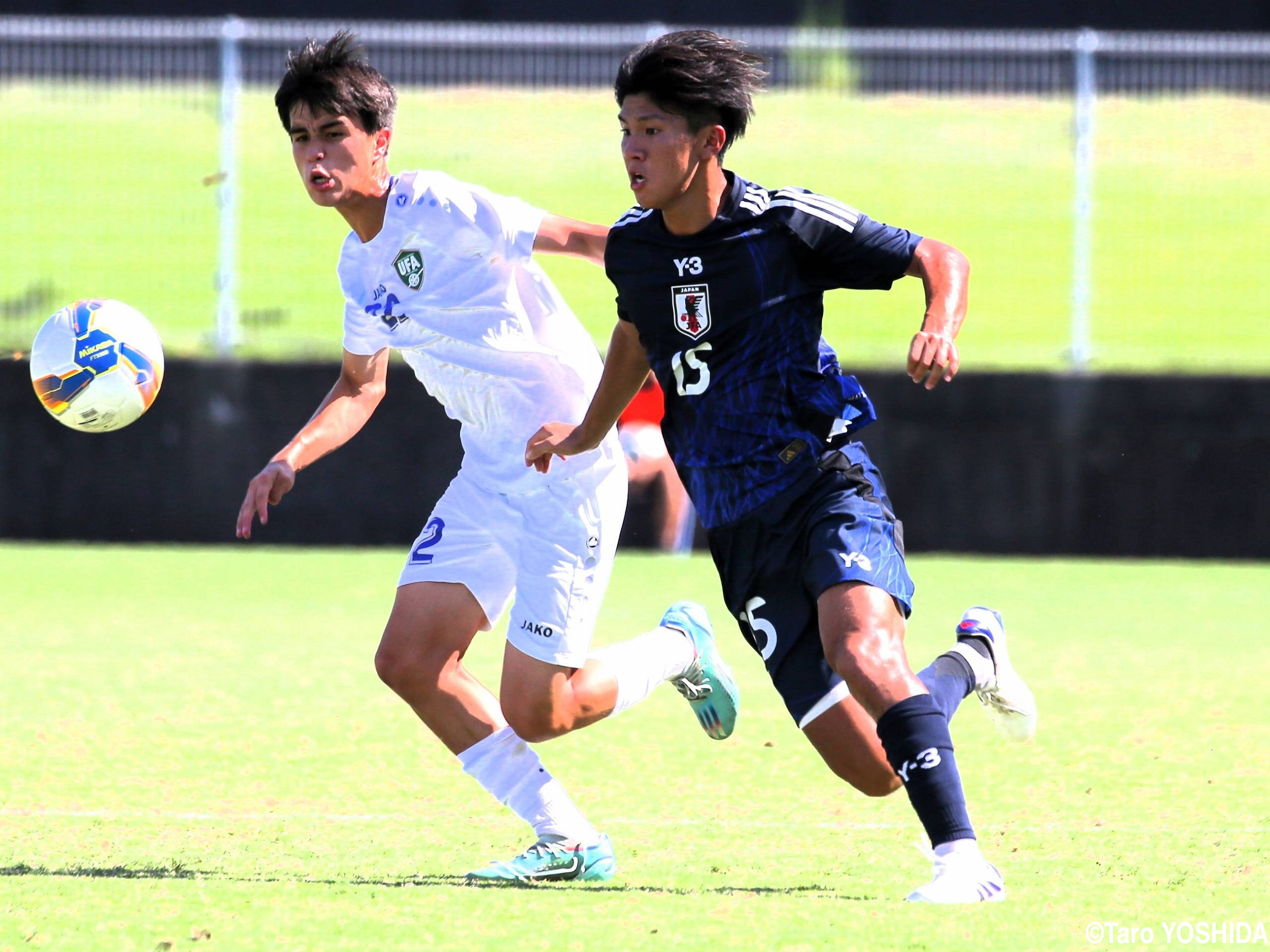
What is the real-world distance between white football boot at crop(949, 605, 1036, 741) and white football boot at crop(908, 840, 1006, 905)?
0.93m

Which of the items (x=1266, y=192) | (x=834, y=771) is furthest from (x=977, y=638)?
(x=1266, y=192)

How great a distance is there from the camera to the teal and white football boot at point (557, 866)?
439 cm

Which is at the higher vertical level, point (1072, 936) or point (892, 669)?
point (892, 669)

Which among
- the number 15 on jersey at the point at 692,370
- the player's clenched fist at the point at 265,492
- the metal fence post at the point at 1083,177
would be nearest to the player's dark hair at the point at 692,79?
the number 15 on jersey at the point at 692,370

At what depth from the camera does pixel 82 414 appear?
17.2 ft

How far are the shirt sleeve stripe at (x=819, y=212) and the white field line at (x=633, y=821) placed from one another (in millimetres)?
1629

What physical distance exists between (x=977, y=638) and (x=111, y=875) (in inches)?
90.0

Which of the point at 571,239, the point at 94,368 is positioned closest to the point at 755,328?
the point at 571,239

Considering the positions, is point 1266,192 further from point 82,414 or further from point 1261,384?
point 82,414

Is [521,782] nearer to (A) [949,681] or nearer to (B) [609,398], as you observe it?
(B) [609,398]

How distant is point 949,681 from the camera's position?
472 centimetres

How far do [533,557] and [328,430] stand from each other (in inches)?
27.0

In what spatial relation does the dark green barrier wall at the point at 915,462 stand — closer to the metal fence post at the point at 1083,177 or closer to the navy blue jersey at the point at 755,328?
the metal fence post at the point at 1083,177

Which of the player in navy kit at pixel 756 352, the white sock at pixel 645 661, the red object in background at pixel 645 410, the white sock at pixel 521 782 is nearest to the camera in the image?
the player in navy kit at pixel 756 352
